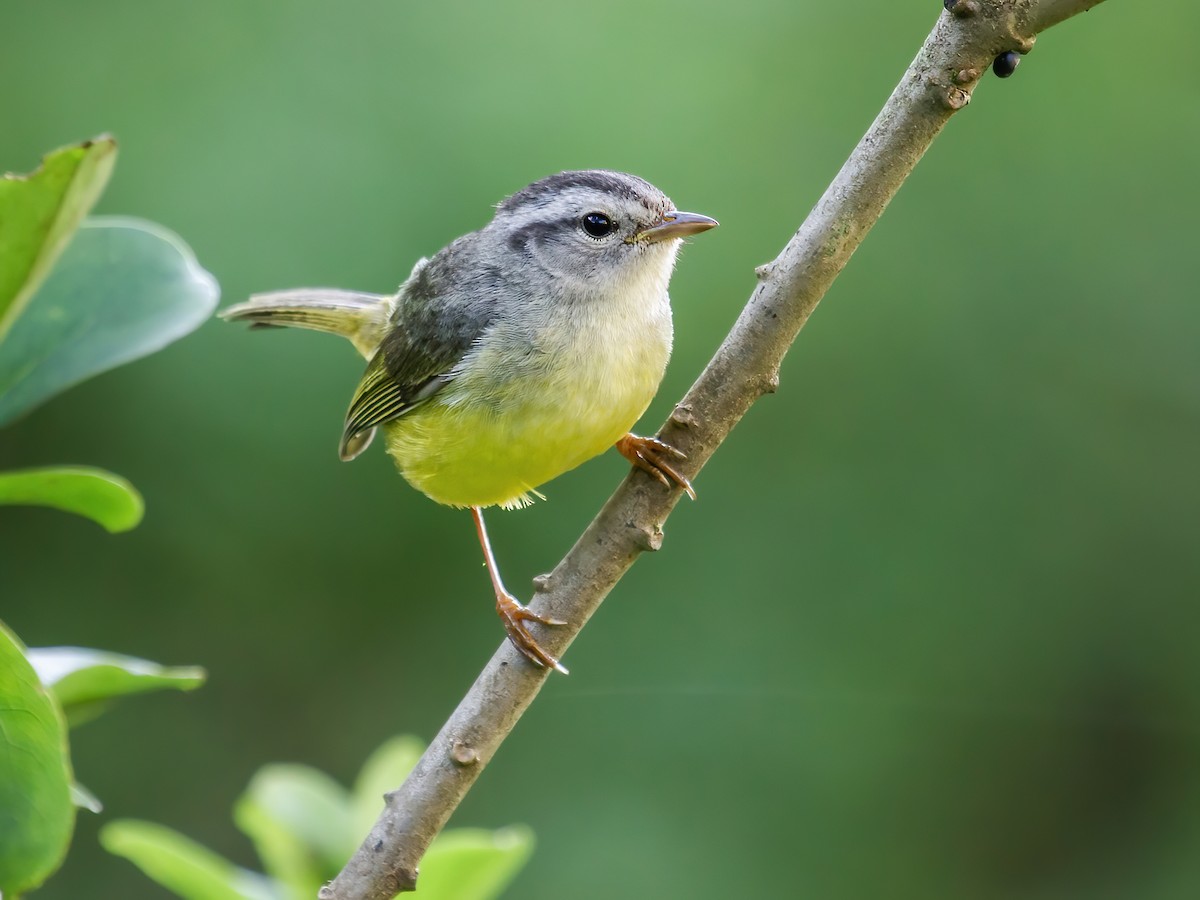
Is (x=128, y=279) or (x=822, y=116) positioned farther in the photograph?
(x=822, y=116)

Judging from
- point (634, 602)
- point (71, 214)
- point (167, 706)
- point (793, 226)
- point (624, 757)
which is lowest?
point (167, 706)

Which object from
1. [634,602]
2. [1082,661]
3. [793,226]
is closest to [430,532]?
[634,602]

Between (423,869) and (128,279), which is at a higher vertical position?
(128,279)

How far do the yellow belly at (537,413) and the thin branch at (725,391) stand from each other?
508 millimetres

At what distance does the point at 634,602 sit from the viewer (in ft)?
16.0

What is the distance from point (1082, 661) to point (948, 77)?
3.63 meters

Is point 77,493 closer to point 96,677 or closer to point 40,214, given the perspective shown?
point 96,677

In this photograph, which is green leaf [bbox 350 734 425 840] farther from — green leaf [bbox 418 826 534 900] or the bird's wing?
the bird's wing

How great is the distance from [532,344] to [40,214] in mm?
1601

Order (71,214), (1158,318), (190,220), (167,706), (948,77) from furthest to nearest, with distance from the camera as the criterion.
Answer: (167,706), (1158,318), (190,220), (948,77), (71,214)

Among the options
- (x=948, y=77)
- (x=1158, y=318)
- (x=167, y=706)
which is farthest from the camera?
(x=167, y=706)

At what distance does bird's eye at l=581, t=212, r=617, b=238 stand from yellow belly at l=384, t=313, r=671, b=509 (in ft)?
1.05

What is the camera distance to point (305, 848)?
2.25 m

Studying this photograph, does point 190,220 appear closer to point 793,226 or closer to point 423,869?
point 793,226
